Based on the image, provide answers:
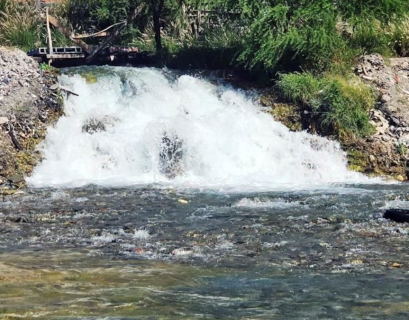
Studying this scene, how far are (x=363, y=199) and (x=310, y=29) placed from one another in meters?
7.30

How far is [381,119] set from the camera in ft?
62.5

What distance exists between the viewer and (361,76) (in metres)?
20.2

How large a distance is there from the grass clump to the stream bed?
4.11 meters

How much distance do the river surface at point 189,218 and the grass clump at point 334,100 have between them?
0.61 metres

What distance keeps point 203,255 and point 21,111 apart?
31.7 feet

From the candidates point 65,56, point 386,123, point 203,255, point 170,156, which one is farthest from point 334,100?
point 203,255

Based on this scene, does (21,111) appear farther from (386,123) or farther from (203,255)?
(203,255)

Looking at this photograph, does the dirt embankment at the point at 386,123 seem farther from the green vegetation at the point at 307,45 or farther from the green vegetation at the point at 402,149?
the green vegetation at the point at 307,45

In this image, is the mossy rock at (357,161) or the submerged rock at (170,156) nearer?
the submerged rock at (170,156)

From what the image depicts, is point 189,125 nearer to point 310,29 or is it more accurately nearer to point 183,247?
point 310,29

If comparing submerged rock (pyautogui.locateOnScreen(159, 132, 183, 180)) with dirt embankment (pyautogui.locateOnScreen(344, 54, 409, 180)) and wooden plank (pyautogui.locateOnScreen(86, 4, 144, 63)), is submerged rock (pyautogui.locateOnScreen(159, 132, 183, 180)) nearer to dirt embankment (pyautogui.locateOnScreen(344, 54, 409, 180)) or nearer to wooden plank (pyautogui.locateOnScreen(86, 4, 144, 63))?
dirt embankment (pyautogui.locateOnScreen(344, 54, 409, 180))

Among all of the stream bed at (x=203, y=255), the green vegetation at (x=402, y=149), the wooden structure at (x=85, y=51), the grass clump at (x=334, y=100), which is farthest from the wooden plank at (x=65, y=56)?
the green vegetation at (x=402, y=149)

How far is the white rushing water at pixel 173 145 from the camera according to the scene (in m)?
17.1

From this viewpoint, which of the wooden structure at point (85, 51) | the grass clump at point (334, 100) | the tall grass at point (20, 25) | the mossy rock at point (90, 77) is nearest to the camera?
the grass clump at point (334, 100)
